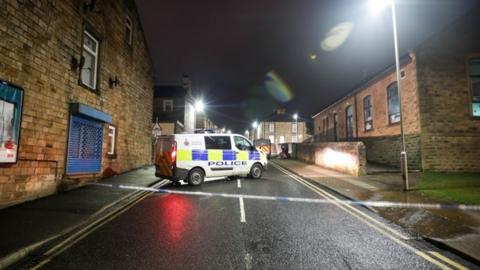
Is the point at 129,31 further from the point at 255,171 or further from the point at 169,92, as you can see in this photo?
the point at 169,92

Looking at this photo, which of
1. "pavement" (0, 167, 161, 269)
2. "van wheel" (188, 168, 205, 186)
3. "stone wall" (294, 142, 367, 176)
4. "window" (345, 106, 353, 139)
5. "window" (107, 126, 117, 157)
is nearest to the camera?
"pavement" (0, 167, 161, 269)

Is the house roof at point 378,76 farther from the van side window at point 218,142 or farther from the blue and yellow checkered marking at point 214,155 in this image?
the van side window at point 218,142

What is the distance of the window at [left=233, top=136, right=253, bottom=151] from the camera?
12489mm

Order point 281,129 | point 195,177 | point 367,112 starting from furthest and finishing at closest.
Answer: point 281,129
point 367,112
point 195,177

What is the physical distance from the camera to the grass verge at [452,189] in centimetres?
767

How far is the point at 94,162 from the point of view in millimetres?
10961

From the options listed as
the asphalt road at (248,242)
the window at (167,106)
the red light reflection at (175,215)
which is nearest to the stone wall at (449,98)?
the asphalt road at (248,242)

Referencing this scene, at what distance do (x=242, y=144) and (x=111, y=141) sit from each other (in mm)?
6510

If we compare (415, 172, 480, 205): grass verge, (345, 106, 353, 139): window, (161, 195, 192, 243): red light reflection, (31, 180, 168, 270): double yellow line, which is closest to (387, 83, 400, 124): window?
(415, 172, 480, 205): grass verge

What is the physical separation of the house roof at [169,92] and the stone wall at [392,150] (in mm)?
25683

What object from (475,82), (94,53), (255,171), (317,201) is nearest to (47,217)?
(317,201)

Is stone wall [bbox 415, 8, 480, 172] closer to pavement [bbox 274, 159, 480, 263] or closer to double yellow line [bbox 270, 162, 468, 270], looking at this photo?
pavement [bbox 274, 159, 480, 263]

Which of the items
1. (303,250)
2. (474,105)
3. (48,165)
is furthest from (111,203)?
(474,105)

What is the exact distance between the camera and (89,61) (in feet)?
36.2
